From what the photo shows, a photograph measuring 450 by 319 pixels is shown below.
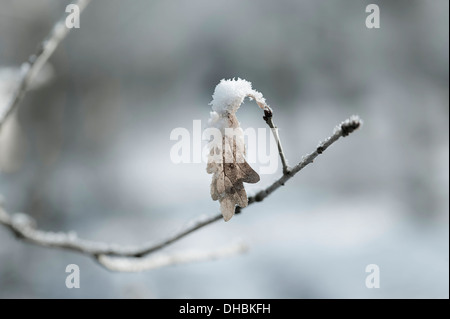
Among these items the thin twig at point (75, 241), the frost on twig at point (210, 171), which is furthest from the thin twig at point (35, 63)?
the thin twig at point (75, 241)

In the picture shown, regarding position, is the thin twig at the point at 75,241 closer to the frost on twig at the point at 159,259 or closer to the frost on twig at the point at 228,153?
the frost on twig at the point at 159,259

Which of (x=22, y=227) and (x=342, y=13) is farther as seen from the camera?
(x=342, y=13)

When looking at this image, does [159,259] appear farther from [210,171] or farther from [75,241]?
[210,171]

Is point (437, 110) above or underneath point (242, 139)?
above

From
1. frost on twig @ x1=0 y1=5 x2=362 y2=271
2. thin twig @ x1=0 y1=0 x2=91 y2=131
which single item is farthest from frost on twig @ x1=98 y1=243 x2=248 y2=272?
thin twig @ x1=0 y1=0 x2=91 y2=131

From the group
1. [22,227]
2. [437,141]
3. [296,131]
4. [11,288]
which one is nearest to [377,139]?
[437,141]

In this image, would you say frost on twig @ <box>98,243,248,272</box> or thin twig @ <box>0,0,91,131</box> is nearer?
thin twig @ <box>0,0,91,131</box>

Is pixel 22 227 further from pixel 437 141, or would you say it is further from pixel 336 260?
pixel 437 141

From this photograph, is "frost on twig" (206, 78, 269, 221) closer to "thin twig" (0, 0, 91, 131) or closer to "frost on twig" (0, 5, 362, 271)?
"frost on twig" (0, 5, 362, 271)

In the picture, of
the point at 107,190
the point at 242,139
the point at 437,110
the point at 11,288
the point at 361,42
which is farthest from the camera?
the point at 361,42
